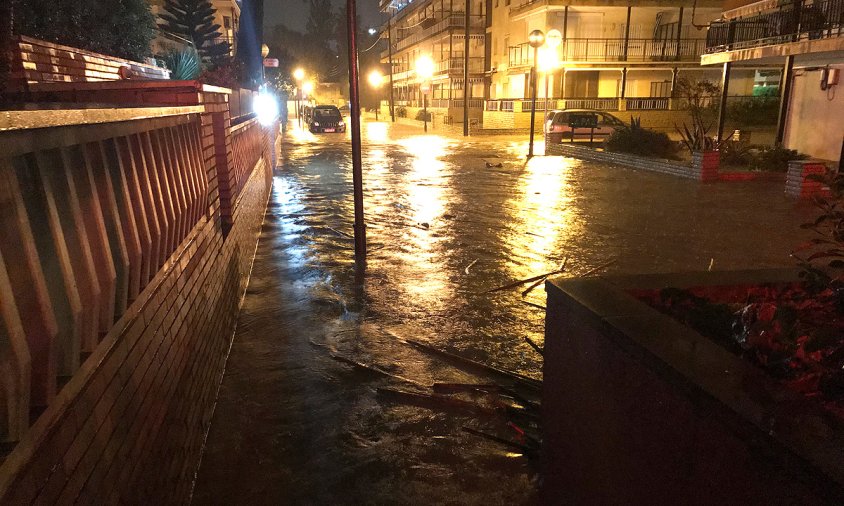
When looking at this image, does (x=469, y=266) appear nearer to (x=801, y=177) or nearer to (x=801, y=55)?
(x=801, y=177)

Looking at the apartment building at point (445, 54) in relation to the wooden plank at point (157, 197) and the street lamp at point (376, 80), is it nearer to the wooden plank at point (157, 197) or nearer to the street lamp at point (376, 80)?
the street lamp at point (376, 80)

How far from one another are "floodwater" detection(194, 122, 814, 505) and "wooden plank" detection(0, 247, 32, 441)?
202cm

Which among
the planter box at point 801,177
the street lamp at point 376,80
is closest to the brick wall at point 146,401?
the planter box at point 801,177

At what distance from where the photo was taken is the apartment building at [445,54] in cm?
4269

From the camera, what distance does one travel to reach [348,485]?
11.1 ft

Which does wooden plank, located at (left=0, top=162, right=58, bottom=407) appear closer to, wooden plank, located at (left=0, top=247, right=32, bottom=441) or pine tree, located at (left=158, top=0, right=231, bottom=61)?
wooden plank, located at (left=0, top=247, right=32, bottom=441)

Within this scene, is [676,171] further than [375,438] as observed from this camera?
Yes

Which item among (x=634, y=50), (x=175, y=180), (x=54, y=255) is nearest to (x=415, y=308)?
(x=175, y=180)

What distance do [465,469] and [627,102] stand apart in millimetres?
33263

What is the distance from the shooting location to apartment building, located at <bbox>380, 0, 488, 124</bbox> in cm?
4269

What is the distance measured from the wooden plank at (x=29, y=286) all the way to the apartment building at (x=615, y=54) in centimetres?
3337

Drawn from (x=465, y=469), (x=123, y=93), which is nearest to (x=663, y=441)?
(x=465, y=469)

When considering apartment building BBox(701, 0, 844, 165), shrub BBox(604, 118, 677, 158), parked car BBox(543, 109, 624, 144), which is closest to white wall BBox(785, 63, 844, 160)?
apartment building BBox(701, 0, 844, 165)

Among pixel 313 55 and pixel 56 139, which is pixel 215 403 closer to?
pixel 56 139
